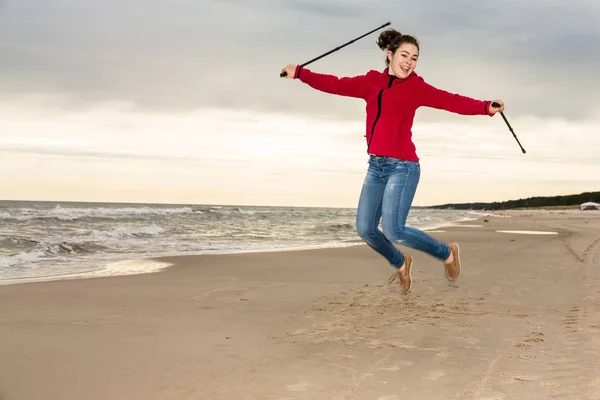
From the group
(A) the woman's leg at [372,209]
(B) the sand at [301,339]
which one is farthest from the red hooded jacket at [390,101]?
(B) the sand at [301,339]

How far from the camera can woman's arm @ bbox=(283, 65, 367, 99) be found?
5148 millimetres

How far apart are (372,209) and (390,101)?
1.06 m

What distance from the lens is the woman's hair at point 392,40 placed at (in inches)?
202

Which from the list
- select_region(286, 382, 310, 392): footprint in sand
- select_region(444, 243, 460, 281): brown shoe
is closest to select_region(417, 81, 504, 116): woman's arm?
select_region(444, 243, 460, 281): brown shoe

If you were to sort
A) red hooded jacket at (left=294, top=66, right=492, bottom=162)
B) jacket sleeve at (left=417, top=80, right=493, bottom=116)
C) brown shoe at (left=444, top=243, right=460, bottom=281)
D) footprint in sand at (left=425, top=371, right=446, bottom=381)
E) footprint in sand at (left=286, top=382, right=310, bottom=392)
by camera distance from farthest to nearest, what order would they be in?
brown shoe at (left=444, top=243, right=460, bottom=281) → red hooded jacket at (left=294, top=66, right=492, bottom=162) → jacket sleeve at (left=417, top=80, right=493, bottom=116) → footprint in sand at (left=425, top=371, right=446, bottom=381) → footprint in sand at (left=286, top=382, right=310, bottom=392)

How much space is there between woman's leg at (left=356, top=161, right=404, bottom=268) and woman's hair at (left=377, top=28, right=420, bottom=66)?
1.10m

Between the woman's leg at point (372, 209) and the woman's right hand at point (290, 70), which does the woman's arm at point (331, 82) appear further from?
the woman's leg at point (372, 209)

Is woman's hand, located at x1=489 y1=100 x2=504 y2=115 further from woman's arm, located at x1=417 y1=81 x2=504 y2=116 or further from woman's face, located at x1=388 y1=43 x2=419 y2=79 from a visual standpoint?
woman's face, located at x1=388 y1=43 x2=419 y2=79

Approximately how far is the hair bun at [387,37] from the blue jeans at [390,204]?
3.68 feet

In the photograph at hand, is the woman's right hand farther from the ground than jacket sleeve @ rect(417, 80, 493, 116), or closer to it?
farther from the ground

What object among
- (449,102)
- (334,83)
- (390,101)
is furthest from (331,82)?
(449,102)

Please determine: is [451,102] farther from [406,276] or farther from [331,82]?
[406,276]

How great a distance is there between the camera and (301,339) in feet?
13.2

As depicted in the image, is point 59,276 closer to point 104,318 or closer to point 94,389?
point 104,318
